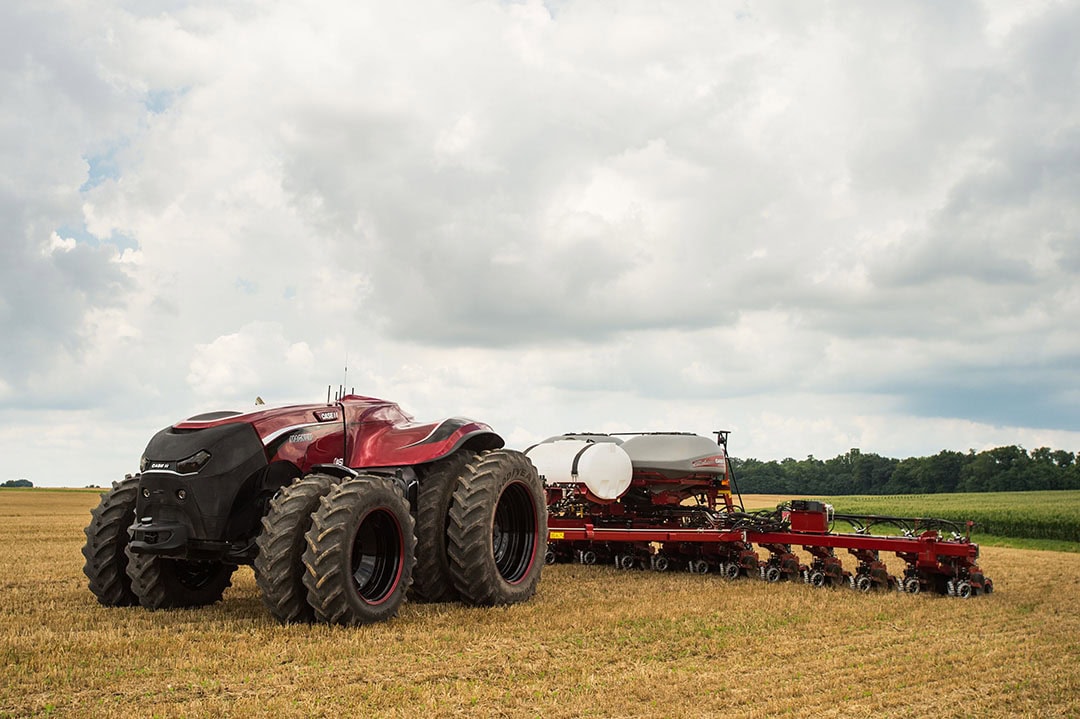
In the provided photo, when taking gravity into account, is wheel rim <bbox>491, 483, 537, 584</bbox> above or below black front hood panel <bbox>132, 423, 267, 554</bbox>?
below

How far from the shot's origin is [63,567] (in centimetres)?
1361

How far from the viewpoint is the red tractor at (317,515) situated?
7.97 meters

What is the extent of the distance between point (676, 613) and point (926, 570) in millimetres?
4733

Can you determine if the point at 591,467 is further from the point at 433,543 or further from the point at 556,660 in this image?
the point at 556,660

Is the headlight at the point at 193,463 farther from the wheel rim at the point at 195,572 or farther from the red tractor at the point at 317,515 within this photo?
the wheel rim at the point at 195,572

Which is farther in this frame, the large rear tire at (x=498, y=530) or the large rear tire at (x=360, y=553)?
the large rear tire at (x=498, y=530)

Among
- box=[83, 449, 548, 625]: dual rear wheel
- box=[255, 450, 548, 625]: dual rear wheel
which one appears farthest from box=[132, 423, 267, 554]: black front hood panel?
box=[255, 450, 548, 625]: dual rear wheel

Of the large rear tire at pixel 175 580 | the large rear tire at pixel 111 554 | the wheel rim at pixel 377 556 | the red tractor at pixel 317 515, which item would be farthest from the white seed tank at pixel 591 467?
the large rear tire at pixel 111 554

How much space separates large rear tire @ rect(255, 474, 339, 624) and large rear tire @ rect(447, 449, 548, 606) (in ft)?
6.03

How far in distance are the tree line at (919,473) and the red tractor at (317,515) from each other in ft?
183

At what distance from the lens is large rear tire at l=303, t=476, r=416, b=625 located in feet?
25.7

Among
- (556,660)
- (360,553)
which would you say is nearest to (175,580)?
(360,553)

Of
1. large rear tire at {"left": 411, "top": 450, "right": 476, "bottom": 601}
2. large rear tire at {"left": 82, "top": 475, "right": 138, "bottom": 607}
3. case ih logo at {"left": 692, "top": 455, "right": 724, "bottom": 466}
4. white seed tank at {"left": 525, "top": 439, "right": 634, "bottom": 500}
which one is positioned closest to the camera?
large rear tire at {"left": 82, "top": 475, "right": 138, "bottom": 607}

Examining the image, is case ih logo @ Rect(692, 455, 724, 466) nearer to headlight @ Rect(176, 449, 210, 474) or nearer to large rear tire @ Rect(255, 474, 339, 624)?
large rear tire @ Rect(255, 474, 339, 624)
